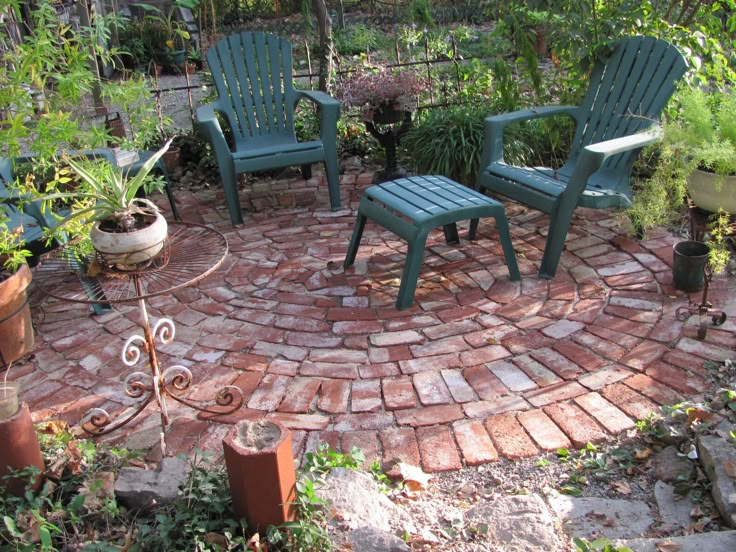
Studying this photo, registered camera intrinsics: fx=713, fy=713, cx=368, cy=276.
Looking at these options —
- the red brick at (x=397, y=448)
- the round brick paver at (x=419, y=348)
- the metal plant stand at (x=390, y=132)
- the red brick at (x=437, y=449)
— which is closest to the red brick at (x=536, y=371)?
the round brick paver at (x=419, y=348)

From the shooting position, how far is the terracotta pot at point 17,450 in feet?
6.21

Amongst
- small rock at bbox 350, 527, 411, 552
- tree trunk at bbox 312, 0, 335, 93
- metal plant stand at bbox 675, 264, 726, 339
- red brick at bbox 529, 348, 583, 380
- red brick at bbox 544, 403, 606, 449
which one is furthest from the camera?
tree trunk at bbox 312, 0, 335, 93

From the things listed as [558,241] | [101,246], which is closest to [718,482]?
[558,241]

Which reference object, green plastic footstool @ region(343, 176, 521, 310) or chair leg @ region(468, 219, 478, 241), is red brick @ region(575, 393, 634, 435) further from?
chair leg @ region(468, 219, 478, 241)

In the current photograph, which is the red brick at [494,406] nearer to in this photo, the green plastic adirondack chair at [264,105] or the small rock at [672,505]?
the small rock at [672,505]

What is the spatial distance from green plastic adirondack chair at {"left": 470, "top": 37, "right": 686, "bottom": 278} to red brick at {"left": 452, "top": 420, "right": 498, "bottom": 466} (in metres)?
1.19

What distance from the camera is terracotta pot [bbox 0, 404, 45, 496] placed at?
189 cm

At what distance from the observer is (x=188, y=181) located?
4.82 metres

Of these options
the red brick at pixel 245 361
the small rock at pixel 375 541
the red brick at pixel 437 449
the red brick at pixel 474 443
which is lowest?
the red brick at pixel 245 361

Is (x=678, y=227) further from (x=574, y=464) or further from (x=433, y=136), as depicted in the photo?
(x=574, y=464)

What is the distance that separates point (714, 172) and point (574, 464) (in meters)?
1.70

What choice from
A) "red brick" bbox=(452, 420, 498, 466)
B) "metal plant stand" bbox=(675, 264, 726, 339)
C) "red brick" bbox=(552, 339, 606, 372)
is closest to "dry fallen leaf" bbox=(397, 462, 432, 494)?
"red brick" bbox=(452, 420, 498, 466)

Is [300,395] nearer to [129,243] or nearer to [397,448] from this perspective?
[397,448]

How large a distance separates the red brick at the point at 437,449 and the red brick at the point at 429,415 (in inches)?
1.3
